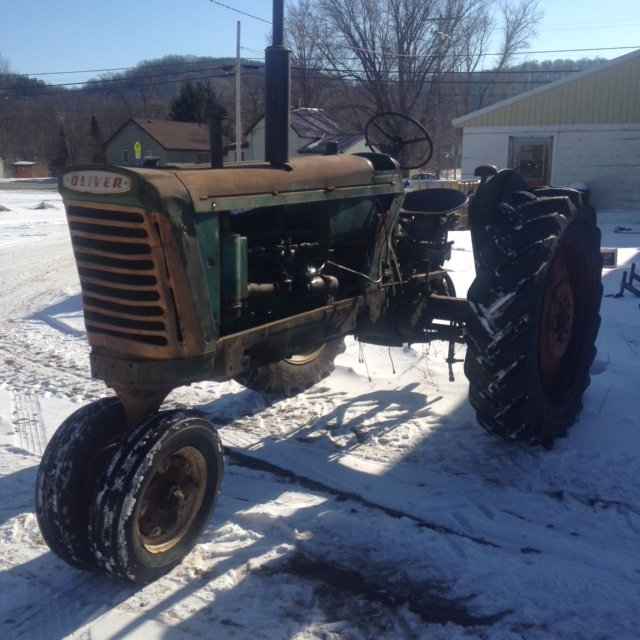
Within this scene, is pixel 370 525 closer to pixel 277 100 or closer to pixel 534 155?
pixel 277 100

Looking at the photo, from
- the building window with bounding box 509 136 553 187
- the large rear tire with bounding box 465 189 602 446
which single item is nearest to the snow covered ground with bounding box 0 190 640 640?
the large rear tire with bounding box 465 189 602 446

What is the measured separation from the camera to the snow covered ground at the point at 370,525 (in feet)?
9.78

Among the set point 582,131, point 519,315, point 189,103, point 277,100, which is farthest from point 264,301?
point 189,103

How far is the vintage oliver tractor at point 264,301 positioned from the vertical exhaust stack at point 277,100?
1 cm

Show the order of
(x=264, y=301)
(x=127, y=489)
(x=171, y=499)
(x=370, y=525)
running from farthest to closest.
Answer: (x=264, y=301) < (x=370, y=525) < (x=171, y=499) < (x=127, y=489)

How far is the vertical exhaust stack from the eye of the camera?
13.0 feet

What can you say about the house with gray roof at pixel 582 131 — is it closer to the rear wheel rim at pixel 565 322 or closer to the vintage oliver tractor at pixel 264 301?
the rear wheel rim at pixel 565 322

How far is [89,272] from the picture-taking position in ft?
10.8

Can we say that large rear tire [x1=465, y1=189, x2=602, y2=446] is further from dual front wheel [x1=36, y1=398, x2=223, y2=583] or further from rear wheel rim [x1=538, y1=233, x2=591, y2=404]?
dual front wheel [x1=36, y1=398, x2=223, y2=583]

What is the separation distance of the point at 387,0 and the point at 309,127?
940cm

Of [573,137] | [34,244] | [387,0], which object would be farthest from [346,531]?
[387,0]

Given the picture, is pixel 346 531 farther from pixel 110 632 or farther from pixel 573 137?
pixel 573 137

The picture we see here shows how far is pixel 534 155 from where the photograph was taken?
22.0 meters

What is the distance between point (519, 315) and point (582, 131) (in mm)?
18708
